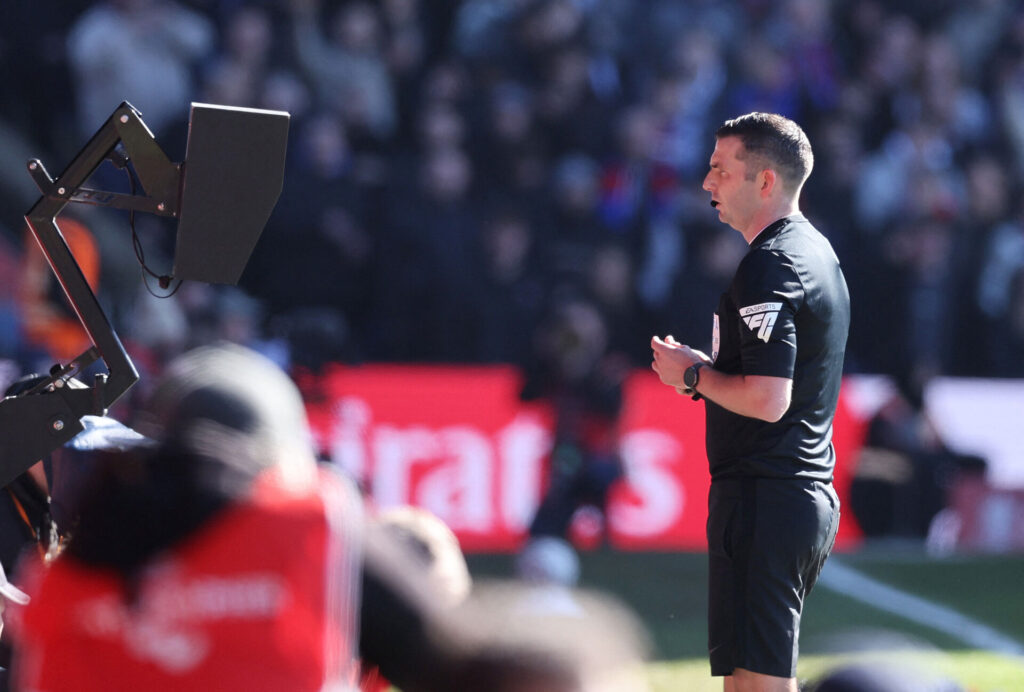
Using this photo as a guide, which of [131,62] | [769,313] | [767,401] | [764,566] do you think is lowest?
[764,566]

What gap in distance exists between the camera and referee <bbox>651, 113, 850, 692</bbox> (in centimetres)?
330

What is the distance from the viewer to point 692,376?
3.45 metres

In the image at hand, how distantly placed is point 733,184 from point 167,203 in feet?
5.37

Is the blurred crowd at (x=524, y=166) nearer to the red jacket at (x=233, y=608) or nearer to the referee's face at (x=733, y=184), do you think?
the referee's face at (x=733, y=184)

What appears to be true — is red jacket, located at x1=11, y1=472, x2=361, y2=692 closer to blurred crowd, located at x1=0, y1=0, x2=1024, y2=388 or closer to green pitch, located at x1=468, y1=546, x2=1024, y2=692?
green pitch, located at x1=468, y1=546, x2=1024, y2=692

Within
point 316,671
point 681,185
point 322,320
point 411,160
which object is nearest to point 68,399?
point 316,671

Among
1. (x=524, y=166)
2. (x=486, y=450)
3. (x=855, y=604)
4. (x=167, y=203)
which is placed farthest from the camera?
(x=524, y=166)

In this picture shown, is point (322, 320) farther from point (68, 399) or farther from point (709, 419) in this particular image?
point (68, 399)

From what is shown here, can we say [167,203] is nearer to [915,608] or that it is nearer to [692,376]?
[692,376]

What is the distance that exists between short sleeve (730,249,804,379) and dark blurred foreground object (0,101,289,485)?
53.3 inches

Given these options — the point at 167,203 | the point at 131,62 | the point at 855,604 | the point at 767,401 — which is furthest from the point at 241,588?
the point at 131,62

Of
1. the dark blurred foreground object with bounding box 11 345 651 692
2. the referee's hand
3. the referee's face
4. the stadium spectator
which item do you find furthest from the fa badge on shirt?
the stadium spectator

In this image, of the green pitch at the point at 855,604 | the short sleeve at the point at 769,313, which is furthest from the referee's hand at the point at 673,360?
the green pitch at the point at 855,604

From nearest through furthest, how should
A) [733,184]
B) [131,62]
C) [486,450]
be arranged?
[733,184] < [486,450] < [131,62]
